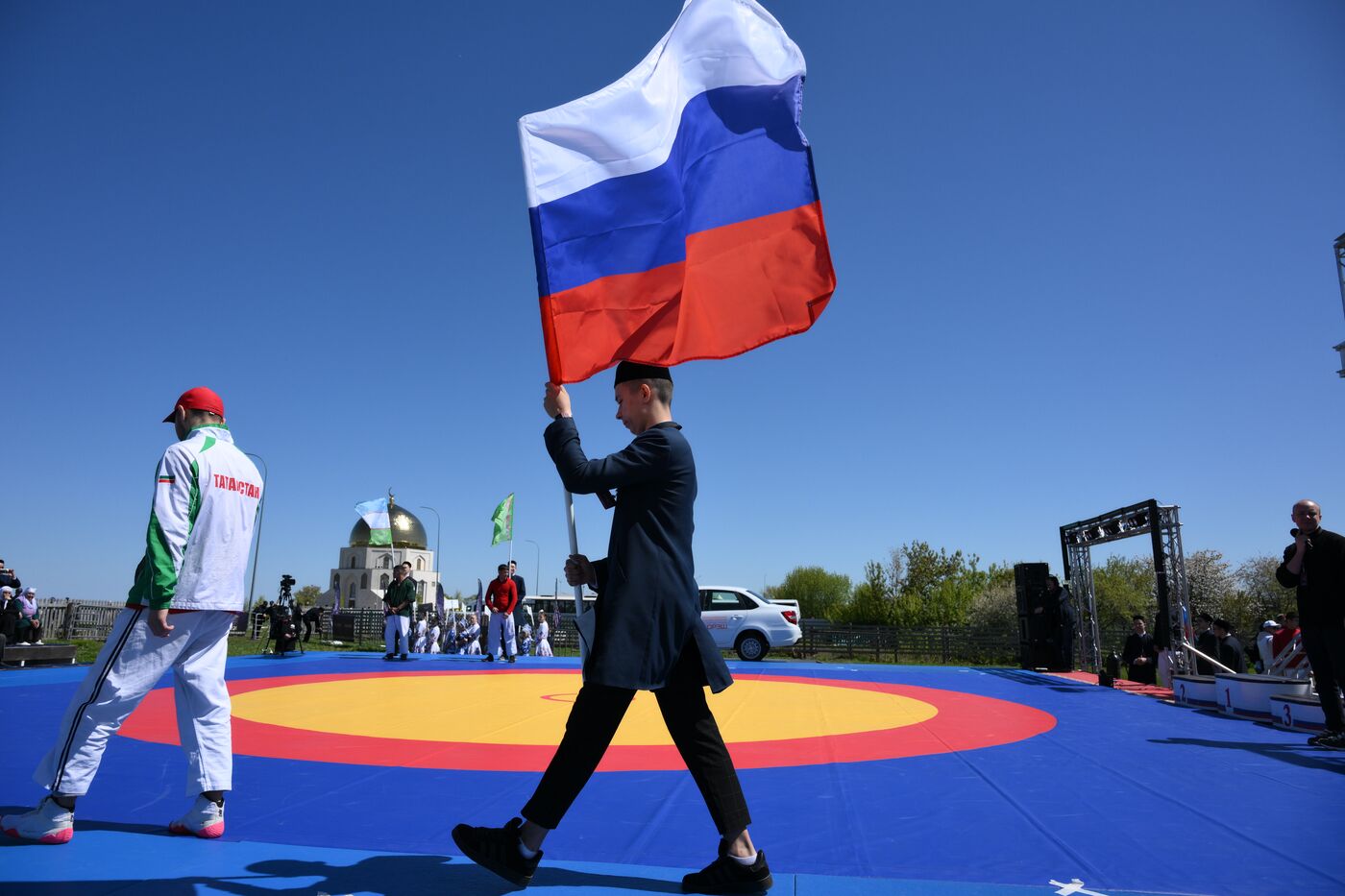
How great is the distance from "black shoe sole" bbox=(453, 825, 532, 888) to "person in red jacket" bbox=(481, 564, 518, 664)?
1187 centimetres

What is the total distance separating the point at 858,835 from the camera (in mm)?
3428

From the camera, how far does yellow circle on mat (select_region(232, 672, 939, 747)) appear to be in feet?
21.0

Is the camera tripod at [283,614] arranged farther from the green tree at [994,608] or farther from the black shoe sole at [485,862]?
the green tree at [994,608]

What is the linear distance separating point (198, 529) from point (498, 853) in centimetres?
212

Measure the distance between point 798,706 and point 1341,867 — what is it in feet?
18.4

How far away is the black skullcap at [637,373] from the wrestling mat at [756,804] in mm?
1932

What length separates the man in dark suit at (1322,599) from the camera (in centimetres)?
589

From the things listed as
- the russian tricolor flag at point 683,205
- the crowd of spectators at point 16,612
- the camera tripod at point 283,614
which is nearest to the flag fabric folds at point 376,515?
the camera tripod at point 283,614

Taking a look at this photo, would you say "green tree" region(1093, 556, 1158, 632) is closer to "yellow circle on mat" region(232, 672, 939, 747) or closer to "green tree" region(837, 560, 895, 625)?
"green tree" region(837, 560, 895, 625)

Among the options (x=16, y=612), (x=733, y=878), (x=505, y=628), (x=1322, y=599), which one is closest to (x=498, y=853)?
(x=733, y=878)

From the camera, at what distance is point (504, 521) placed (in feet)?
76.6

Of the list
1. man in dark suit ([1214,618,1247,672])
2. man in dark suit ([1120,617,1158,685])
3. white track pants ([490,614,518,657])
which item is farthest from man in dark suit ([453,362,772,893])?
white track pants ([490,614,518,657])

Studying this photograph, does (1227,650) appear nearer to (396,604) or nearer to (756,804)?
(756,804)

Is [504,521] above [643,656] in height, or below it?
above
